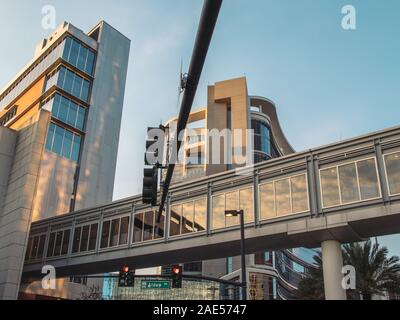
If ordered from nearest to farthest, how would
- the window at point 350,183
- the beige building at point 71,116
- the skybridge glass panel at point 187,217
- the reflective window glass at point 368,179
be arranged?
the reflective window glass at point 368,179
the window at point 350,183
the skybridge glass panel at point 187,217
the beige building at point 71,116

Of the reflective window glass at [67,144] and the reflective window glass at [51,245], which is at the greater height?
the reflective window glass at [67,144]

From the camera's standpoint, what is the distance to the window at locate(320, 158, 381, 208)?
2363cm

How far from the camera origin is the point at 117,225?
36.2 m

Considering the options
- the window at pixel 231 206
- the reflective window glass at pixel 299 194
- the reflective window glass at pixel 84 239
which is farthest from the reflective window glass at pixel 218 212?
the reflective window glass at pixel 84 239

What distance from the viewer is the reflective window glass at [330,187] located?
2472cm

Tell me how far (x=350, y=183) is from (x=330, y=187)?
1.21 metres

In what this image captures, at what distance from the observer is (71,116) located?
201ft

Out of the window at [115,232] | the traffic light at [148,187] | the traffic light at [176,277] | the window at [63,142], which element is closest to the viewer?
the traffic light at [148,187]

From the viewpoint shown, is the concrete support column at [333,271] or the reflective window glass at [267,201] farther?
the reflective window glass at [267,201]

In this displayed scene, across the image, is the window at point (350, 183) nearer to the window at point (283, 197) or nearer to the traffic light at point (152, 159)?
the window at point (283, 197)

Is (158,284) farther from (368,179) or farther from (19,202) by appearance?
(19,202)

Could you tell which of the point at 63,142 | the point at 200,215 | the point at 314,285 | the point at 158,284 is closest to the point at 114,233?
the point at 200,215

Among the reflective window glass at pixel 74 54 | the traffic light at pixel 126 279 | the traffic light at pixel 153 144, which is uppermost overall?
the reflective window glass at pixel 74 54
